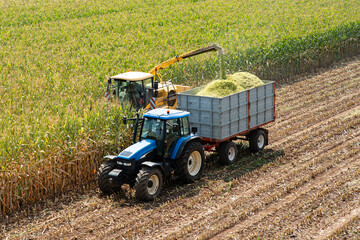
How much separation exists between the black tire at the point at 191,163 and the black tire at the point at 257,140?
245cm

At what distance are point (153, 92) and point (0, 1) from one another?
28.8 metres

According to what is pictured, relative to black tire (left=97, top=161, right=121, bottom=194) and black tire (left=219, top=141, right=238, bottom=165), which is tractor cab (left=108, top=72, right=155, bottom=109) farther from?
black tire (left=97, top=161, right=121, bottom=194)

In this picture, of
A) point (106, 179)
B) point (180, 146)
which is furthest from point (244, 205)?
point (106, 179)

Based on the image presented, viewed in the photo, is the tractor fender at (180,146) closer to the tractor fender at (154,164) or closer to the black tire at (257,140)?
the tractor fender at (154,164)

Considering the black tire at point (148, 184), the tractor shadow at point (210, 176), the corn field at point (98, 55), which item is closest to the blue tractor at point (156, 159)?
the black tire at point (148, 184)

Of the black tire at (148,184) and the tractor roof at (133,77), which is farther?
the tractor roof at (133,77)

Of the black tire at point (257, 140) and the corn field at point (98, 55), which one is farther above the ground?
the corn field at point (98, 55)

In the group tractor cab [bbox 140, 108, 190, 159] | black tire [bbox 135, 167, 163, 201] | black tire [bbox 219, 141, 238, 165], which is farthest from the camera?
black tire [bbox 219, 141, 238, 165]

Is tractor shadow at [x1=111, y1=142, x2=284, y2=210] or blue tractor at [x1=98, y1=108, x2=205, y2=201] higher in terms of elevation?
blue tractor at [x1=98, y1=108, x2=205, y2=201]

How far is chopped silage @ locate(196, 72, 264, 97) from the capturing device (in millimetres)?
14219

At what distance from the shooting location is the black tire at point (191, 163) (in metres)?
12.4

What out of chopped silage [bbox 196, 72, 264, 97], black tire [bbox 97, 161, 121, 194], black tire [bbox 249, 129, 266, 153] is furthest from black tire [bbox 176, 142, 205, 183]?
black tire [bbox 249, 129, 266, 153]

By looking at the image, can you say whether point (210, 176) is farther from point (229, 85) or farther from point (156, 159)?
point (229, 85)

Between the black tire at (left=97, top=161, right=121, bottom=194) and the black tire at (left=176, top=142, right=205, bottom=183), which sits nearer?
the black tire at (left=97, top=161, right=121, bottom=194)
